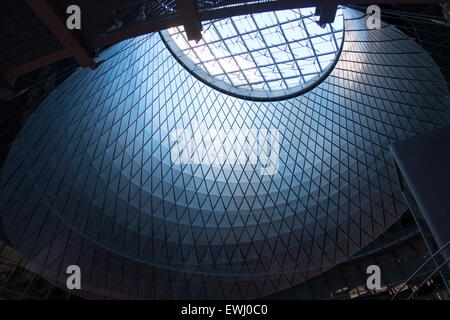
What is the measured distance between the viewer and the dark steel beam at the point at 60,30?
40.5 feet

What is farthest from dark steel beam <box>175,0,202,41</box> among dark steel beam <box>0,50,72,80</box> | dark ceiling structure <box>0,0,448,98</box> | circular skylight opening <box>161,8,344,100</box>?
circular skylight opening <box>161,8,344,100</box>

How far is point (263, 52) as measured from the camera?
40344 mm

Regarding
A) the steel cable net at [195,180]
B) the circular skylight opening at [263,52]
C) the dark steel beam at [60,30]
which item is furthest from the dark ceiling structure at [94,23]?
the circular skylight opening at [263,52]

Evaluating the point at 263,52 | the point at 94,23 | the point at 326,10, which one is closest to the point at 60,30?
the point at 94,23

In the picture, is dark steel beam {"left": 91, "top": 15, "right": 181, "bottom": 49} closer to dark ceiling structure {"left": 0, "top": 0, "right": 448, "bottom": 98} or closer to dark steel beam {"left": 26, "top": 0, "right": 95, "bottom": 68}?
dark ceiling structure {"left": 0, "top": 0, "right": 448, "bottom": 98}

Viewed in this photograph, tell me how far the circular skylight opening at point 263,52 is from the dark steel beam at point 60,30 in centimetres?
2264

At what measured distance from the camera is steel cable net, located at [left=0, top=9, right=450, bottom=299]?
108ft

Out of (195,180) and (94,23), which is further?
(195,180)

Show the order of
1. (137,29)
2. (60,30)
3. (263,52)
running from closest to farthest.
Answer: (60,30), (137,29), (263,52)

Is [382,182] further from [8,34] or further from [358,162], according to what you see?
[8,34]

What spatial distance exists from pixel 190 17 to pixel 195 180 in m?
26.6

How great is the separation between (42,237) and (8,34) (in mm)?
24147

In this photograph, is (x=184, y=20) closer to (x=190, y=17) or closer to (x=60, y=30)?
(x=190, y=17)

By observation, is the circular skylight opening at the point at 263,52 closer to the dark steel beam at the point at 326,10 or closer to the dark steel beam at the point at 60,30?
the dark steel beam at the point at 326,10
